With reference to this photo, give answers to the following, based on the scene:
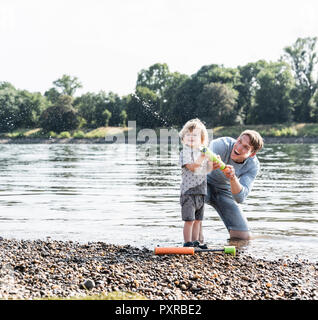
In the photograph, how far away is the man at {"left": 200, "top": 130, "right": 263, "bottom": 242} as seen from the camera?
7.62 metres

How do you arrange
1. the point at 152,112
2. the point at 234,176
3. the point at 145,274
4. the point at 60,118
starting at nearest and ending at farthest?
the point at 145,274 < the point at 234,176 < the point at 152,112 < the point at 60,118

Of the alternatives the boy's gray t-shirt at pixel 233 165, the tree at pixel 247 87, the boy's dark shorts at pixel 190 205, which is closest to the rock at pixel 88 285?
the boy's dark shorts at pixel 190 205

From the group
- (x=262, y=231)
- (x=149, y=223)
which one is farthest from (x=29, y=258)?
(x=262, y=231)

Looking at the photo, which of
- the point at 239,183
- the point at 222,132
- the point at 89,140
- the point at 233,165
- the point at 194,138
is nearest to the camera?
the point at 194,138

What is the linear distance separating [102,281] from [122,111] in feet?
274

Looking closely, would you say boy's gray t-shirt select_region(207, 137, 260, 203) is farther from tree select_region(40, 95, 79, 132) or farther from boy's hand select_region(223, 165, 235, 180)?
tree select_region(40, 95, 79, 132)

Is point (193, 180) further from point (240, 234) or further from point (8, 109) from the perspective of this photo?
point (8, 109)

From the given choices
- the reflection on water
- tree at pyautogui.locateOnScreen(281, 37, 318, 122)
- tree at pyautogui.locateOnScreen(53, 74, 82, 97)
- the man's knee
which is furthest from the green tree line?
the man's knee

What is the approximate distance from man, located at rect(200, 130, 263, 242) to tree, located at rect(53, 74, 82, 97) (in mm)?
112783

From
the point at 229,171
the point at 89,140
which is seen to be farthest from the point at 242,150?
the point at 89,140

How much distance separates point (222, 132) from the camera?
245ft

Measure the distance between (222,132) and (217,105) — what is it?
6067mm

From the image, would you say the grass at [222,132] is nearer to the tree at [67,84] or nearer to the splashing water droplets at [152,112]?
the splashing water droplets at [152,112]

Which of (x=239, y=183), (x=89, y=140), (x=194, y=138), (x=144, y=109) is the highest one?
(x=144, y=109)
